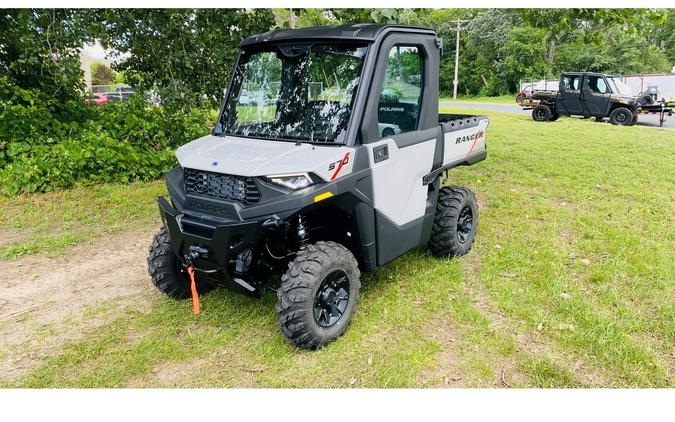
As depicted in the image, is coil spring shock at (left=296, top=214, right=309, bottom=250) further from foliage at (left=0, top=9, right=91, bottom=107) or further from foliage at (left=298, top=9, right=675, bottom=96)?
foliage at (left=298, top=9, right=675, bottom=96)

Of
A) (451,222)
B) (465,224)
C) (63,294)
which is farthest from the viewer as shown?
(465,224)

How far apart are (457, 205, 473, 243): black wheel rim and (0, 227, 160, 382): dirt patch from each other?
287 centimetres

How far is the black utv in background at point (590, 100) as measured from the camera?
16125 millimetres

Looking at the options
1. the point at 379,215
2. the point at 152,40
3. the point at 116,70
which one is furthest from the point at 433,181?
the point at 116,70

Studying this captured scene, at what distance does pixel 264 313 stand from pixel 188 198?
41.9 inches

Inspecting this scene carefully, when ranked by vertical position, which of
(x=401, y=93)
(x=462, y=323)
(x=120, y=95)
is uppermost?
(x=401, y=93)

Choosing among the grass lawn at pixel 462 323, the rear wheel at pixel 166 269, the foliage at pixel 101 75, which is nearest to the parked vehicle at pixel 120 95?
the grass lawn at pixel 462 323

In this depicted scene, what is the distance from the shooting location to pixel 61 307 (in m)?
4.17

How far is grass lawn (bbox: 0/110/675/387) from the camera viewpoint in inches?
126

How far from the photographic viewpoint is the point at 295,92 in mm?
3838

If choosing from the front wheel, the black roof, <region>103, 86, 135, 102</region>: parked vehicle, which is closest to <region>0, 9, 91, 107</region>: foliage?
<region>103, 86, 135, 102</region>: parked vehicle

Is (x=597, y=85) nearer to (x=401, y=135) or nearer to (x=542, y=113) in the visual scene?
(x=542, y=113)

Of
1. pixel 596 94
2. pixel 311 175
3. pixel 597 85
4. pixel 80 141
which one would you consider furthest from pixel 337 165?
pixel 597 85

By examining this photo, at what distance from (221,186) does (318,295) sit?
95cm
